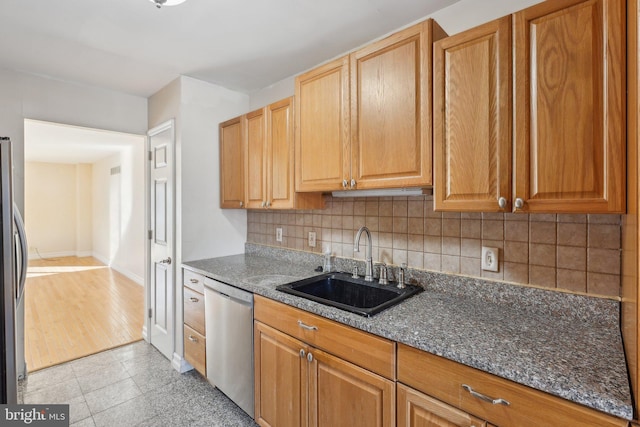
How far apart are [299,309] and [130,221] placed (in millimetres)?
5017

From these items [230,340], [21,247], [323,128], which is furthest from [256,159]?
[21,247]

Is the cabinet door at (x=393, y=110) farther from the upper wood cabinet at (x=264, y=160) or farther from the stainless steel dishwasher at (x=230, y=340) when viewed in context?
the stainless steel dishwasher at (x=230, y=340)

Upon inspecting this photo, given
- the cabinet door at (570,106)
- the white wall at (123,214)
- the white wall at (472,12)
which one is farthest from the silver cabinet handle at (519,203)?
the white wall at (123,214)

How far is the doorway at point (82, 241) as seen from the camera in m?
3.13

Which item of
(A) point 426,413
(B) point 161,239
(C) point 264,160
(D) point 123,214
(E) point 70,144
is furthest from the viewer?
(D) point 123,214

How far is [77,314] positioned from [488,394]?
14.6 ft

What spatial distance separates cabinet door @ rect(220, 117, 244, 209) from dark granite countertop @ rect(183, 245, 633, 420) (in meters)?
0.97

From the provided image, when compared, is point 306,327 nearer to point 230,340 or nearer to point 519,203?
point 230,340

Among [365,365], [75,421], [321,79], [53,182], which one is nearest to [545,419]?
[365,365]

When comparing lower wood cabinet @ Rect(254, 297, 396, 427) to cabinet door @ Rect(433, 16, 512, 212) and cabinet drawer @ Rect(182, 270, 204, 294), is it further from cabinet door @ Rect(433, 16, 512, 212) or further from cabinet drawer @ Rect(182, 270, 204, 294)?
cabinet door @ Rect(433, 16, 512, 212)

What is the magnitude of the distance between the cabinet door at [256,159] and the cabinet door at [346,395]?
4.22 ft

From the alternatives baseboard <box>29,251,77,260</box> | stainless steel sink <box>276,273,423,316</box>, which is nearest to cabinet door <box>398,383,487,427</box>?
stainless steel sink <box>276,273,423,316</box>

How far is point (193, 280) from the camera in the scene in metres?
2.33

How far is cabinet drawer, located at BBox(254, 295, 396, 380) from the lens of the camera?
1205mm
